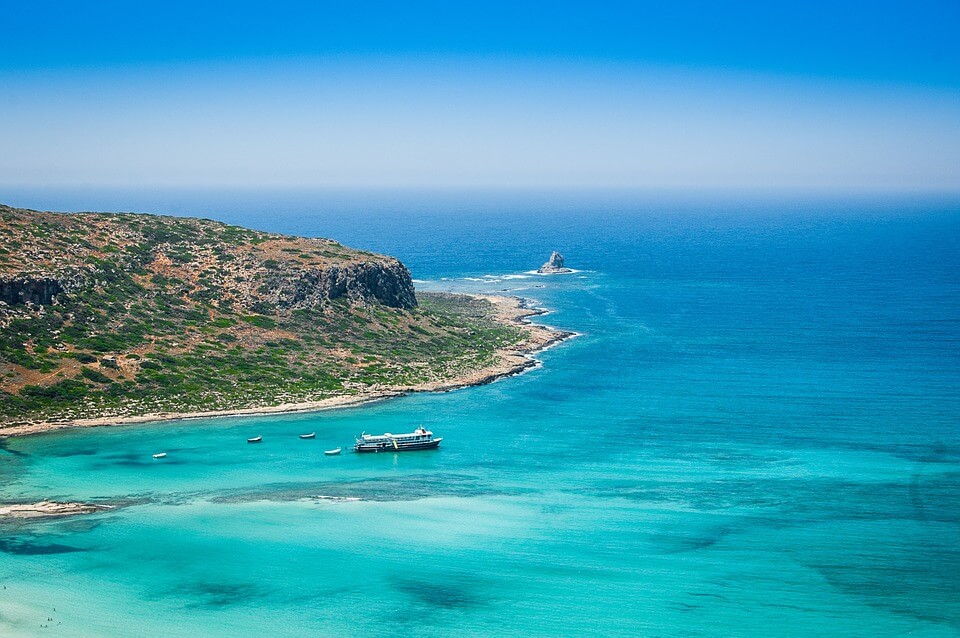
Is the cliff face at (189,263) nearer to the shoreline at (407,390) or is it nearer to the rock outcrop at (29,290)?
the rock outcrop at (29,290)

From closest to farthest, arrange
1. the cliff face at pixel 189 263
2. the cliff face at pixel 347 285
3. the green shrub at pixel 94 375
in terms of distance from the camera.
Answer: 1. the green shrub at pixel 94 375
2. the cliff face at pixel 189 263
3. the cliff face at pixel 347 285

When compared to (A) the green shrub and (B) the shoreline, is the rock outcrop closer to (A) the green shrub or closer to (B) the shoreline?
(A) the green shrub

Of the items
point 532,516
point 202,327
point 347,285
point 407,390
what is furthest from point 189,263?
point 532,516

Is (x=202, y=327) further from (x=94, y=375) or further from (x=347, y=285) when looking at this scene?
(x=347, y=285)

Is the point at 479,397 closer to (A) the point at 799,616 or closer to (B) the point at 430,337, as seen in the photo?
(B) the point at 430,337

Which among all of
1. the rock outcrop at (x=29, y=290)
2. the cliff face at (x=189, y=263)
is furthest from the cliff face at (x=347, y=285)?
the rock outcrop at (x=29, y=290)

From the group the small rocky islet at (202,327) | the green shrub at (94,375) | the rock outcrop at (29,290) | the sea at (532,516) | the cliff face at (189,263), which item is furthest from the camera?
the cliff face at (189,263)
